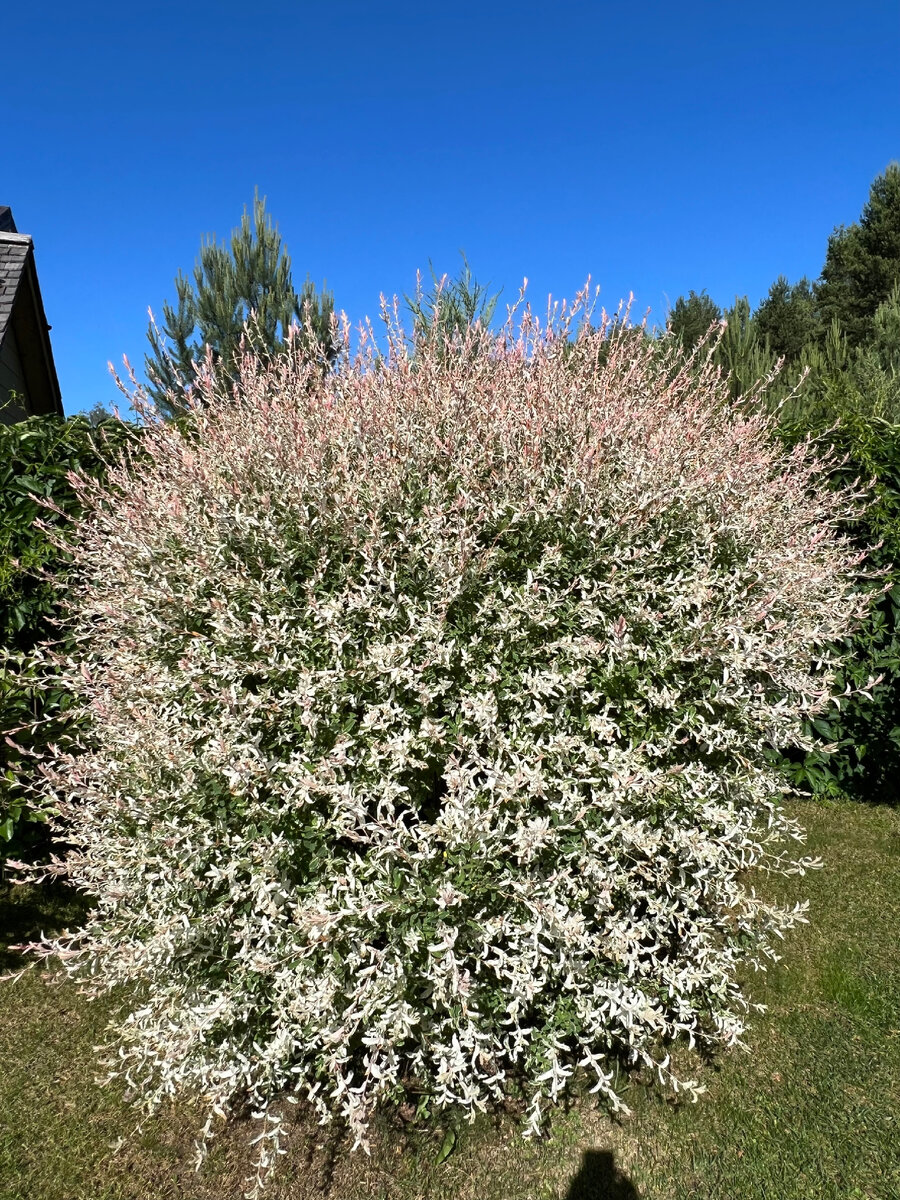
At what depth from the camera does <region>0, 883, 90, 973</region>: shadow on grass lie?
13.4 feet

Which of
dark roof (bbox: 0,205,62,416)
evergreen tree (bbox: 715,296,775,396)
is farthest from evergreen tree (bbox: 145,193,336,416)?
evergreen tree (bbox: 715,296,775,396)

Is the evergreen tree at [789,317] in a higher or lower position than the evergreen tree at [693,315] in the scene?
higher

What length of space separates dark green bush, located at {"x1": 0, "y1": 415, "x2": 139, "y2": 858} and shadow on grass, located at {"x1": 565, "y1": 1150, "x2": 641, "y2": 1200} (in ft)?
10.3

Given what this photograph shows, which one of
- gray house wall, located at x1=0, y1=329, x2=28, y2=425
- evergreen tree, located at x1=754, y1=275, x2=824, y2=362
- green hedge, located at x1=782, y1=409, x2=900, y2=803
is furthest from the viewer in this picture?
evergreen tree, located at x1=754, y1=275, x2=824, y2=362

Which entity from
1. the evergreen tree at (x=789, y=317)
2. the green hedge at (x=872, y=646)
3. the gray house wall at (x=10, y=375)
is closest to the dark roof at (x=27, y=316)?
the gray house wall at (x=10, y=375)

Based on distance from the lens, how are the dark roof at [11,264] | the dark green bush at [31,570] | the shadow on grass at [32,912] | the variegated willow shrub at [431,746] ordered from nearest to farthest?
the variegated willow shrub at [431,746] → the dark green bush at [31,570] → the shadow on grass at [32,912] → the dark roof at [11,264]

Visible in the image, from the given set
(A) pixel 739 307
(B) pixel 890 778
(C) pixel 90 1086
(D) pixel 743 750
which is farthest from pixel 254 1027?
(A) pixel 739 307

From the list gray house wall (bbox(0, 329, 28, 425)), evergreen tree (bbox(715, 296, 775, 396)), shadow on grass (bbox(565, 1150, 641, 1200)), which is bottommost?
shadow on grass (bbox(565, 1150, 641, 1200))

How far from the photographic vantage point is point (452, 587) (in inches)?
101

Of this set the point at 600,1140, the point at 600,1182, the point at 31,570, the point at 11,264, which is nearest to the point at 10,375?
the point at 11,264

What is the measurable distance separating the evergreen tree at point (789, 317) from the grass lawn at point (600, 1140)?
1656cm

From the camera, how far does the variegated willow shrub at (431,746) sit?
93.3 inches

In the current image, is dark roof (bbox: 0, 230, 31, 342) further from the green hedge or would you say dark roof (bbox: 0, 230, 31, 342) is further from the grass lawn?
the green hedge

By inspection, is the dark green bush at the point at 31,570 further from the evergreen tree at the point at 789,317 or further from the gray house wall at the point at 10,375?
the evergreen tree at the point at 789,317
